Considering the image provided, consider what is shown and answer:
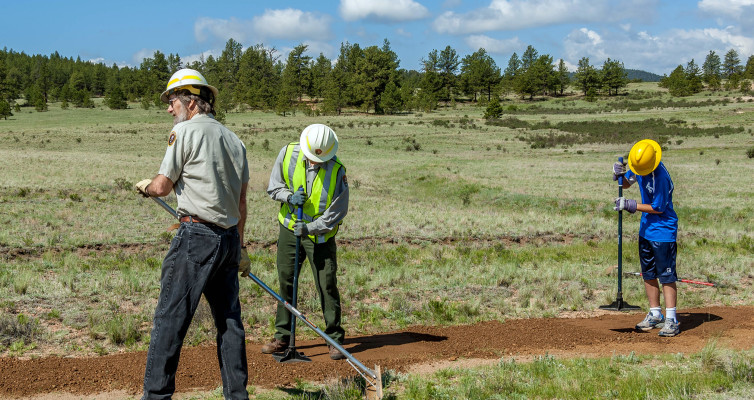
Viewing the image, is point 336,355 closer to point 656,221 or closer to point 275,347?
point 275,347

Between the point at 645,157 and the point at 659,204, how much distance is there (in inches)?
22.2

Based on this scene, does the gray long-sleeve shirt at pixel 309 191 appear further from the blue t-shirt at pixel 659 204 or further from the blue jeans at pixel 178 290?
the blue t-shirt at pixel 659 204

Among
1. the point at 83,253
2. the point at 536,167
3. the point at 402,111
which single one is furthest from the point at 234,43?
the point at 83,253

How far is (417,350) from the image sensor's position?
21.6 ft

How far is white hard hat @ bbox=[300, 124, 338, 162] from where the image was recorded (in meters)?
5.82

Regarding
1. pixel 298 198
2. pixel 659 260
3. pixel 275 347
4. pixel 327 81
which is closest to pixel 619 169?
pixel 659 260

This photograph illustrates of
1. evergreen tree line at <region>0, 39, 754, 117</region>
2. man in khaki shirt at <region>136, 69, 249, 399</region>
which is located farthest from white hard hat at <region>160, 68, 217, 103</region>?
evergreen tree line at <region>0, 39, 754, 117</region>

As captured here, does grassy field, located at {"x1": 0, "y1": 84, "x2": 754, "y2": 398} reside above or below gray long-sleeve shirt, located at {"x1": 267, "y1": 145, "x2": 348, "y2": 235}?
below

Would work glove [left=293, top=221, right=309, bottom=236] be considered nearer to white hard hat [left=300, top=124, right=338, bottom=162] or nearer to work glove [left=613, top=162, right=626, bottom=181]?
white hard hat [left=300, top=124, right=338, bottom=162]

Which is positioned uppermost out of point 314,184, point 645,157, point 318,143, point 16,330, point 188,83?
point 188,83

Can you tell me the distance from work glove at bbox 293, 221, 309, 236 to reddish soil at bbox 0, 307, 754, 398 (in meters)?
1.28

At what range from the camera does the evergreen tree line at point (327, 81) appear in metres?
92.0

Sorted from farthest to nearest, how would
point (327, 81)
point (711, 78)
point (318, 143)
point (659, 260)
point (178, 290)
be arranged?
point (711, 78), point (327, 81), point (659, 260), point (318, 143), point (178, 290)

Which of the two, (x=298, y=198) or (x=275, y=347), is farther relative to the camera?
(x=275, y=347)
